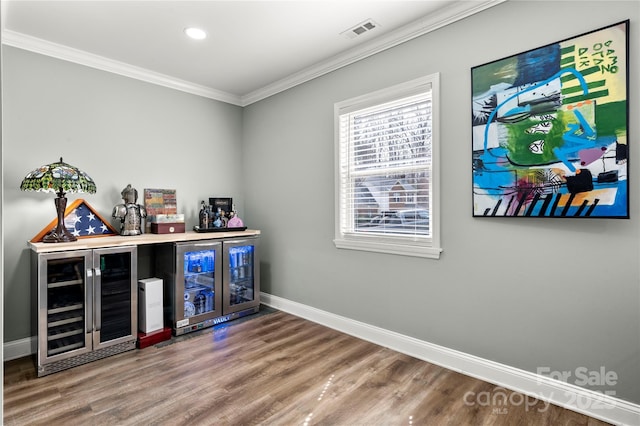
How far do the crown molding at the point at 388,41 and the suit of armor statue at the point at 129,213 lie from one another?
1.84 m

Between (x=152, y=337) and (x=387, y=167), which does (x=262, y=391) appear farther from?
(x=387, y=167)

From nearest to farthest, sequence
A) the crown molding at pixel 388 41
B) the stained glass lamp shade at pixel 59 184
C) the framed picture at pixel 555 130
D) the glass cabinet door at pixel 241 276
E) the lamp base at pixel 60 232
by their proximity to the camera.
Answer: the framed picture at pixel 555 130
the crown molding at pixel 388 41
the stained glass lamp shade at pixel 59 184
the lamp base at pixel 60 232
the glass cabinet door at pixel 241 276

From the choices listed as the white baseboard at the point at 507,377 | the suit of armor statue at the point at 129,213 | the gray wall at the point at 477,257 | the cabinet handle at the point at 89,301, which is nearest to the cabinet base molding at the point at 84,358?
the cabinet handle at the point at 89,301

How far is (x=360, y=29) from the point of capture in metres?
2.91

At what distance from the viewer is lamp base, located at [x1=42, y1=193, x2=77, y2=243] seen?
110 inches

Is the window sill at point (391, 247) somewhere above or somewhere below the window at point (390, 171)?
below

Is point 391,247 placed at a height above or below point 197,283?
above

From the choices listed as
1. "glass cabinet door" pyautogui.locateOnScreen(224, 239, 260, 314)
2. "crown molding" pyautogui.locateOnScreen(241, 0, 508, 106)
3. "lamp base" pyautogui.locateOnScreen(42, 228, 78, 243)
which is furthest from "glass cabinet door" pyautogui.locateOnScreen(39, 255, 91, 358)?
"crown molding" pyautogui.locateOnScreen(241, 0, 508, 106)

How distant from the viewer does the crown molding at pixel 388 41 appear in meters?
2.54

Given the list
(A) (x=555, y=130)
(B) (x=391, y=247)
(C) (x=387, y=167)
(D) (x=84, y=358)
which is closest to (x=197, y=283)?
(D) (x=84, y=358)

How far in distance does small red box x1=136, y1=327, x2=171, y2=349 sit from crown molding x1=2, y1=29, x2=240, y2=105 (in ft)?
8.12

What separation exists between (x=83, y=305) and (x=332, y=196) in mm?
2255

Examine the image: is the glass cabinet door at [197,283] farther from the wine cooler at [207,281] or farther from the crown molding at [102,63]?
the crown molding at [102,63]

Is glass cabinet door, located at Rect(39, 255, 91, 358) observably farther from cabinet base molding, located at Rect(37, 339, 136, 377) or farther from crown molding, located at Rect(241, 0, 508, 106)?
crown molding, located at Rect(241, 0, 508, 106)
